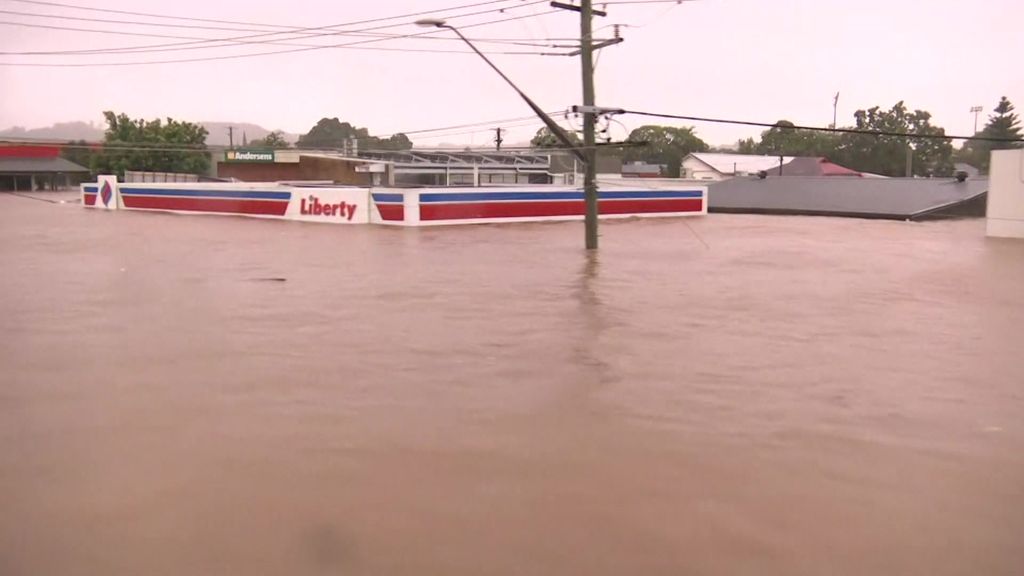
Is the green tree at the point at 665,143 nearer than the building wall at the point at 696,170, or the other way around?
the building wall at the point at 696,170

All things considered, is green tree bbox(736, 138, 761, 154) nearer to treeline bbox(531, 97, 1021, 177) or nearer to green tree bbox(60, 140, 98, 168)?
treeline bbox(531, 97, 1021, 177)

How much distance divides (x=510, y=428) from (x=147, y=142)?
209ft

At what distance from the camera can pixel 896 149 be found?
63.0 m

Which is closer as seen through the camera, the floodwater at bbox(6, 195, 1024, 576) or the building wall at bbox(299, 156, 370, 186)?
the floodwater at bbox(6, 195, 1024, 576)

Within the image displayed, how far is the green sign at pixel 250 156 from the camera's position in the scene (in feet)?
219

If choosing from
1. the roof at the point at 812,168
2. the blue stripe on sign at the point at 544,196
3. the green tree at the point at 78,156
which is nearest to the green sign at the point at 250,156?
the green tree at the point at 78,156

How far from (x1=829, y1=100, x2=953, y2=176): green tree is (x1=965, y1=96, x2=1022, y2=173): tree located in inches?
75.7

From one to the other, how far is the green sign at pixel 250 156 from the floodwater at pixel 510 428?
53240 millimetres

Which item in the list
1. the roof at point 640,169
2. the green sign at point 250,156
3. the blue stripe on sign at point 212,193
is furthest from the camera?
the roof at point 640,169

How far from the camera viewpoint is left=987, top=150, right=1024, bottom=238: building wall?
23.9 m

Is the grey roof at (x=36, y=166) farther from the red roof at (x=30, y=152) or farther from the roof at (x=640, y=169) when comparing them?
the roof at (x=640, y=169)

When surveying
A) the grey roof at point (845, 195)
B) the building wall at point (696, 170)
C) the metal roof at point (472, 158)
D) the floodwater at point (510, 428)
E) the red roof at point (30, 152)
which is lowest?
the floodwater at point (510, 428)

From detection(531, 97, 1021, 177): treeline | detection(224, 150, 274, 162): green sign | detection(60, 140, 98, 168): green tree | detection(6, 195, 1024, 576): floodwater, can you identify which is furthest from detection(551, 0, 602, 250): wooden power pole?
detection(60, 140, 98, 168): green tree

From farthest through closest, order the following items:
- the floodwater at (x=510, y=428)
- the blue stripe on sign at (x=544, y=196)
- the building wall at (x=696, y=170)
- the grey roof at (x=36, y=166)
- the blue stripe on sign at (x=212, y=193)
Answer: the building wall at (x=696, y=170) → the grey roof at (x=36, y=166) → the blue stripe on sign at (x=212, y=193) → the blue stripe on sign at (x=544, y=196) → the floodwater at (x=510, y=428)
